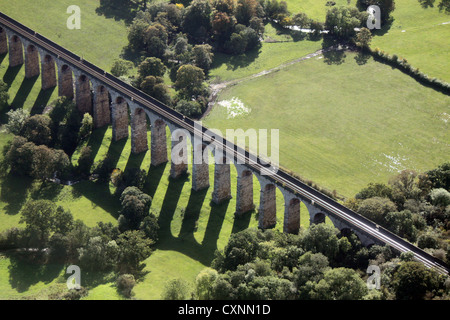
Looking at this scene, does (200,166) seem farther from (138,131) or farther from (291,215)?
(291,215)

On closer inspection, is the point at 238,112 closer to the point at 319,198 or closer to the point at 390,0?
the point at 319,198

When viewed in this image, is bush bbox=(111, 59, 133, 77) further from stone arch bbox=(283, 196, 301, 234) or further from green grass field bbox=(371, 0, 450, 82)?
green grass field bbox=(371, 0, 450, 82)

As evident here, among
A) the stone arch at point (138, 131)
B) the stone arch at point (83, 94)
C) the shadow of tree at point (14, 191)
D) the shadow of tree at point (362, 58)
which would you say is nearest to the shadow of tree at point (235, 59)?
the shadow of tree at point (362, 58)

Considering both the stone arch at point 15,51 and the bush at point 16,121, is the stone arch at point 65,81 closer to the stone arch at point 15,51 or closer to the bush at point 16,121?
the bush at point 16,121

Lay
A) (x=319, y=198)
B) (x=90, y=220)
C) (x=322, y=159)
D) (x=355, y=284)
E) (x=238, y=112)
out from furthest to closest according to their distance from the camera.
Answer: (x=238, y=112)
(x=322, y=159)
(x=90, y=220)
(x=319, y=198)
(x=355, y=284)

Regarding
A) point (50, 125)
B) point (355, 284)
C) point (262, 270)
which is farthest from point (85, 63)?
point (355, 284)

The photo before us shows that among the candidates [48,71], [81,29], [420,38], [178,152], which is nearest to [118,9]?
[81,29]

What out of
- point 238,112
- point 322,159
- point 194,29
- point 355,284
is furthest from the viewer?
point 194,29

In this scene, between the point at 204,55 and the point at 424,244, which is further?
the point at 204,55

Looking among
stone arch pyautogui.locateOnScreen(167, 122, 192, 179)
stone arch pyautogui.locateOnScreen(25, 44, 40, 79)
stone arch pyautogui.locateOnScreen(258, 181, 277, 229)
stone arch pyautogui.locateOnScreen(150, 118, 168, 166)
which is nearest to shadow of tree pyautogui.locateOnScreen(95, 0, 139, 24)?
stone arch pyautogui.locateOnScreen(25, 44, 40, 79)
